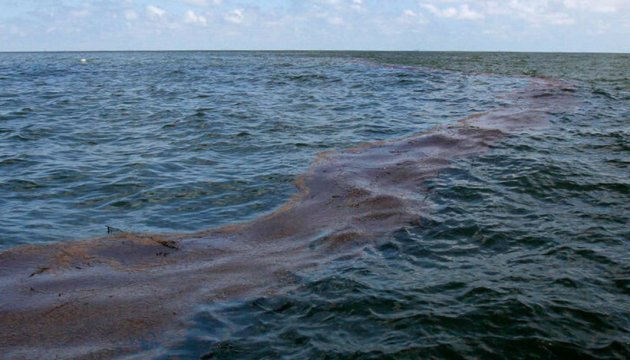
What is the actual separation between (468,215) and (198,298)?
4726 mm

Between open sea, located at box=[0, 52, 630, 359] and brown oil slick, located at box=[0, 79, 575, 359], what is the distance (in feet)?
0.73

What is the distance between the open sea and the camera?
4.44 meters

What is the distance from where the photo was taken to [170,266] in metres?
6.08

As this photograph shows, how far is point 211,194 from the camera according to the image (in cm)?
962

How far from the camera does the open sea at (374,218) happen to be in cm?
444

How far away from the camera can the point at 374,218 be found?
7.57m

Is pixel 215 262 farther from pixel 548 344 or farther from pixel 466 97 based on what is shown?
pixel 466 97

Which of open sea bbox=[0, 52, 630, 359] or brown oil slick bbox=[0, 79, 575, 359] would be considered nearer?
open sea bbox=[0, 52, 630, 359]

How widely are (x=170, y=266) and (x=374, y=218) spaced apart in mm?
3319

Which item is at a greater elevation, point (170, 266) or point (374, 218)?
point (374, 218)

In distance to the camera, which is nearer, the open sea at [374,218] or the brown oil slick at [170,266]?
the open sea at [374,218]

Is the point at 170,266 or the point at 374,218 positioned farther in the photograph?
the point at 374,218

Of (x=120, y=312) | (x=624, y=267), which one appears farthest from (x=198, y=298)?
(x=624, y=267)

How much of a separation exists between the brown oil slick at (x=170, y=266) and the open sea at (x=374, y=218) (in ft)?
0.73
